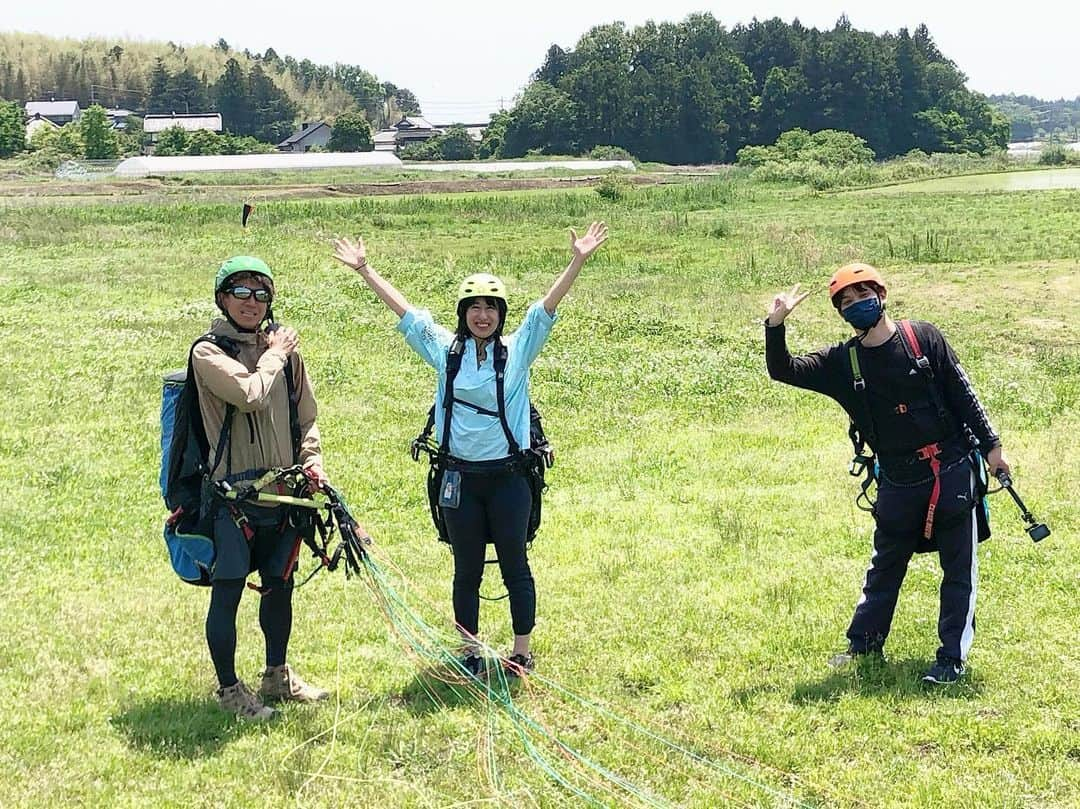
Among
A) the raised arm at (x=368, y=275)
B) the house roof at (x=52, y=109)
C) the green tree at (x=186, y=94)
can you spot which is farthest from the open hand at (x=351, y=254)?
the house roof at (x=52, y=109)

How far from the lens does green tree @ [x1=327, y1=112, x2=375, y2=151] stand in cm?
12744

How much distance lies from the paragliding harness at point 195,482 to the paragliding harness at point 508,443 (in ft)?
2.33

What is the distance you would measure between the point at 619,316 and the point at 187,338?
305 inches

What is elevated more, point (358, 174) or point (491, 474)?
point (358, 174)

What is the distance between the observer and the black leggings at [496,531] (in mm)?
5770

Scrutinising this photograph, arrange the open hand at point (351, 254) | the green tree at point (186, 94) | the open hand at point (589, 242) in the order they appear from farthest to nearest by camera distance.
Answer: the green tree at point (186, 94) < the open hand at point (351, 254) < the open hand at point (589, 242)

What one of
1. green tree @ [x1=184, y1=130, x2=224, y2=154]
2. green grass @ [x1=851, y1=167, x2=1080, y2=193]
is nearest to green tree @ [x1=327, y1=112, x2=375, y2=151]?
green tree @ [x1=184, y1=130, x2=224, y2=154]

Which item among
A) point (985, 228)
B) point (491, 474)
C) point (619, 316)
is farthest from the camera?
point (985, 228)

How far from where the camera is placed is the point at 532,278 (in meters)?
25.1

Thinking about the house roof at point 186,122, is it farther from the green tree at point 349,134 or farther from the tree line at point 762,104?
the tree line at point 762,104

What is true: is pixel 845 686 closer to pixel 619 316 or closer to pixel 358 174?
pixel 619 316

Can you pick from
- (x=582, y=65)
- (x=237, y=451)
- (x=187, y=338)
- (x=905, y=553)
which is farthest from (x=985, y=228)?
(x=582, y=65)

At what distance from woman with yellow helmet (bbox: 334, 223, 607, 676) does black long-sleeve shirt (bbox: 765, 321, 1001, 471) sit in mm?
1370

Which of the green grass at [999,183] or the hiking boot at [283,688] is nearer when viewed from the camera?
the hiking boot at [283,688]
